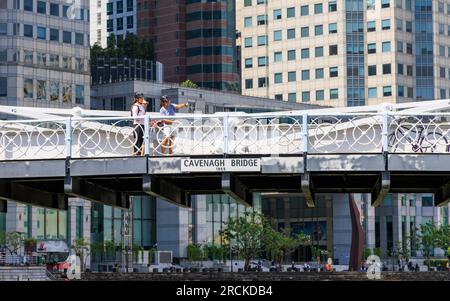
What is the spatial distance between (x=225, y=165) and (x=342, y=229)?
140272mm

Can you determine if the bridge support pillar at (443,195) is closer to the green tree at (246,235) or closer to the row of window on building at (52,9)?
the row of window on building at (52,9)

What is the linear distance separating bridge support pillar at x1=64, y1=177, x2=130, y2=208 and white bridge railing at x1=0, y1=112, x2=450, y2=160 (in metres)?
0.93

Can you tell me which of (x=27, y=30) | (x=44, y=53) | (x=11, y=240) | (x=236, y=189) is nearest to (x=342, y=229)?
(x=44, y=53)

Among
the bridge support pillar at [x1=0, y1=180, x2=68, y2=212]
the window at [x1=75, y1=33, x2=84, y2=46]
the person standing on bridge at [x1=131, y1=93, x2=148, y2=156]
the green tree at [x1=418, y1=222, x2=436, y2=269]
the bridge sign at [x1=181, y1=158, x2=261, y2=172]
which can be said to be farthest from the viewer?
the green tree at [x1=418, y1=222, x2=436, y2=269]

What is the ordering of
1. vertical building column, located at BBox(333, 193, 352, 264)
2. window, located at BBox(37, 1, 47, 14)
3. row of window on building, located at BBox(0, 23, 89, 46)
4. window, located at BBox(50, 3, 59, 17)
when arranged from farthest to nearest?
vertical building column, located at BBox(333, 193, 352, 264), window, located at BBox(50, 3, 59, 17), window, located at BBox(37, 1, 47, 14), row of window on building, located at BBox(0, 23, 89, 46)

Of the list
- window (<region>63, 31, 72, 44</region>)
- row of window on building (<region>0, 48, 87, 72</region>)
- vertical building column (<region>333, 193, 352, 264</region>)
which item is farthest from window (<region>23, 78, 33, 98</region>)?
vertical building column (<region>333, 193, 352, 264</region>)

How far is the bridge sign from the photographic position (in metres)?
36.5

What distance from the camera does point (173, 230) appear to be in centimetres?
15475

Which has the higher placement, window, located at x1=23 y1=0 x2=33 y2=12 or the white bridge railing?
window, located at x1=23 y1=0 x2=33 y2=12

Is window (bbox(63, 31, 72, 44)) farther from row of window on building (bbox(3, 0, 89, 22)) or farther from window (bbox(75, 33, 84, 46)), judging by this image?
row of window on building (bbox(3, 0, 89, 22))

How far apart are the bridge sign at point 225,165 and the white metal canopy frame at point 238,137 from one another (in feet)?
0.99

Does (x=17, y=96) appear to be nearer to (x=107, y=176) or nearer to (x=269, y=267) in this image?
(x=269, y=267)

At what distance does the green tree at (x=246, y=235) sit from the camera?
511 feet
